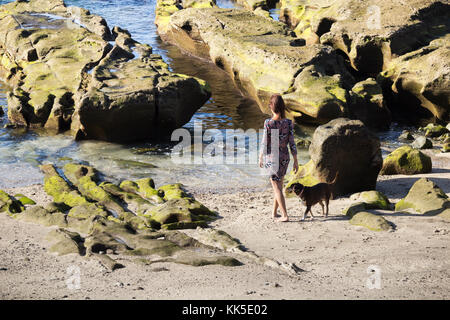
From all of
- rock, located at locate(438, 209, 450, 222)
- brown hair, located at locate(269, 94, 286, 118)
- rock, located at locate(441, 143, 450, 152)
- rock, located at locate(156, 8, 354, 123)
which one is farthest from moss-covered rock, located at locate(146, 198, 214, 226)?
rock, located at locate(441, 143, 450, 152)

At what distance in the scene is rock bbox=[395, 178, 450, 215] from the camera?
8000 millimetres

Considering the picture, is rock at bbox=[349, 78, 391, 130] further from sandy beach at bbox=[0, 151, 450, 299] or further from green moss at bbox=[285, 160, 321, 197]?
sandy beach at bbox=[0, 151, 450, 299]

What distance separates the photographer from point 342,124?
368 inches

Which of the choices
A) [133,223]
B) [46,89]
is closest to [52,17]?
[46,89]

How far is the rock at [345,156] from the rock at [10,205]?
17.0 feet

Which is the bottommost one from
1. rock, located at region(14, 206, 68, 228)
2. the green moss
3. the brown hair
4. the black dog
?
rock, located at region(14, 206, 68, 228)

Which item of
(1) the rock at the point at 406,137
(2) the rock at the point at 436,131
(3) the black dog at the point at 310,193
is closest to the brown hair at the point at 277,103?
(3) the black dog at the point at 310,193

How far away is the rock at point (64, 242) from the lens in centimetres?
690

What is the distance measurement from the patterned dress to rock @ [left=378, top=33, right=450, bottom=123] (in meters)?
7.91

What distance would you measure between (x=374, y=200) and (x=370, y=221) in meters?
1.15

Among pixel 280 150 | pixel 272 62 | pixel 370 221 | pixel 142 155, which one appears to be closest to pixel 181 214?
pixel 280 150

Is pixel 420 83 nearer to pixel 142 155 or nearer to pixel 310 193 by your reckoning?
pixel 142 155

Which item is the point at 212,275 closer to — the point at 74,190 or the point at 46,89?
the point at 74,190

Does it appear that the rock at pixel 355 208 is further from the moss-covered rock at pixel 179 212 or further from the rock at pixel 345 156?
the moss-covered rock at pixel 179 212
